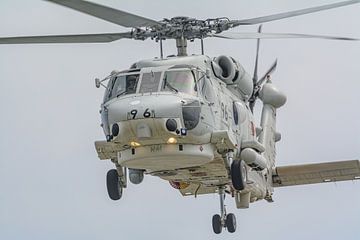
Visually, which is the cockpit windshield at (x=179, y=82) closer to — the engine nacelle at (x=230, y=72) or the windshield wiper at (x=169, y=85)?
the windshield wiper at (x=169, y=85)

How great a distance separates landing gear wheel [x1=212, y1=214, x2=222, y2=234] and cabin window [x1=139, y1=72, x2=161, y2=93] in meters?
6.09

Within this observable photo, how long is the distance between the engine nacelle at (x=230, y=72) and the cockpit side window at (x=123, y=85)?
242 centimetres

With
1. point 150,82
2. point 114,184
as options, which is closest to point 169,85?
point 150,82

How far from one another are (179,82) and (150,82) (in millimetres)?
608

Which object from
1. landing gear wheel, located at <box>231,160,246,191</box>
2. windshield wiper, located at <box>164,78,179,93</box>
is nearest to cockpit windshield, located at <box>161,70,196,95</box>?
windshield wiper, located at <box>164,78,179,93</box>

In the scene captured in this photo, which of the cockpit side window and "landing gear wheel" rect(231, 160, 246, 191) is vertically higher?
the cockpit side window

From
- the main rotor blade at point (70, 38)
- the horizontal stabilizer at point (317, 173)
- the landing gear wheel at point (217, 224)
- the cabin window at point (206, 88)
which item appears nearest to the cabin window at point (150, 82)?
the cabin window at point (206, 88)

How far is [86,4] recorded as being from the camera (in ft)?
57.6

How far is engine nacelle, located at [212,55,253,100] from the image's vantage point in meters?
21.3

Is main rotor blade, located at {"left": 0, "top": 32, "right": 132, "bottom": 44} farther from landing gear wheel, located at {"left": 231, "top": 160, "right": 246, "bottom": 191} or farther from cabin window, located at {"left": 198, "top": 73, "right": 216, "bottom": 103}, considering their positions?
landing gear wheel, located at {"left": 231, "top": 160, "right": 246, "bottom": 191}

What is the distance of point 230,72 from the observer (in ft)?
70.4

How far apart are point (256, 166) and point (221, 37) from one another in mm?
3150

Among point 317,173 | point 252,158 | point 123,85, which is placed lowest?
point 317,173

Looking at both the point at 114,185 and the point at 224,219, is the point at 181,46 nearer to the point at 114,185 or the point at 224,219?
the point at 114,185
